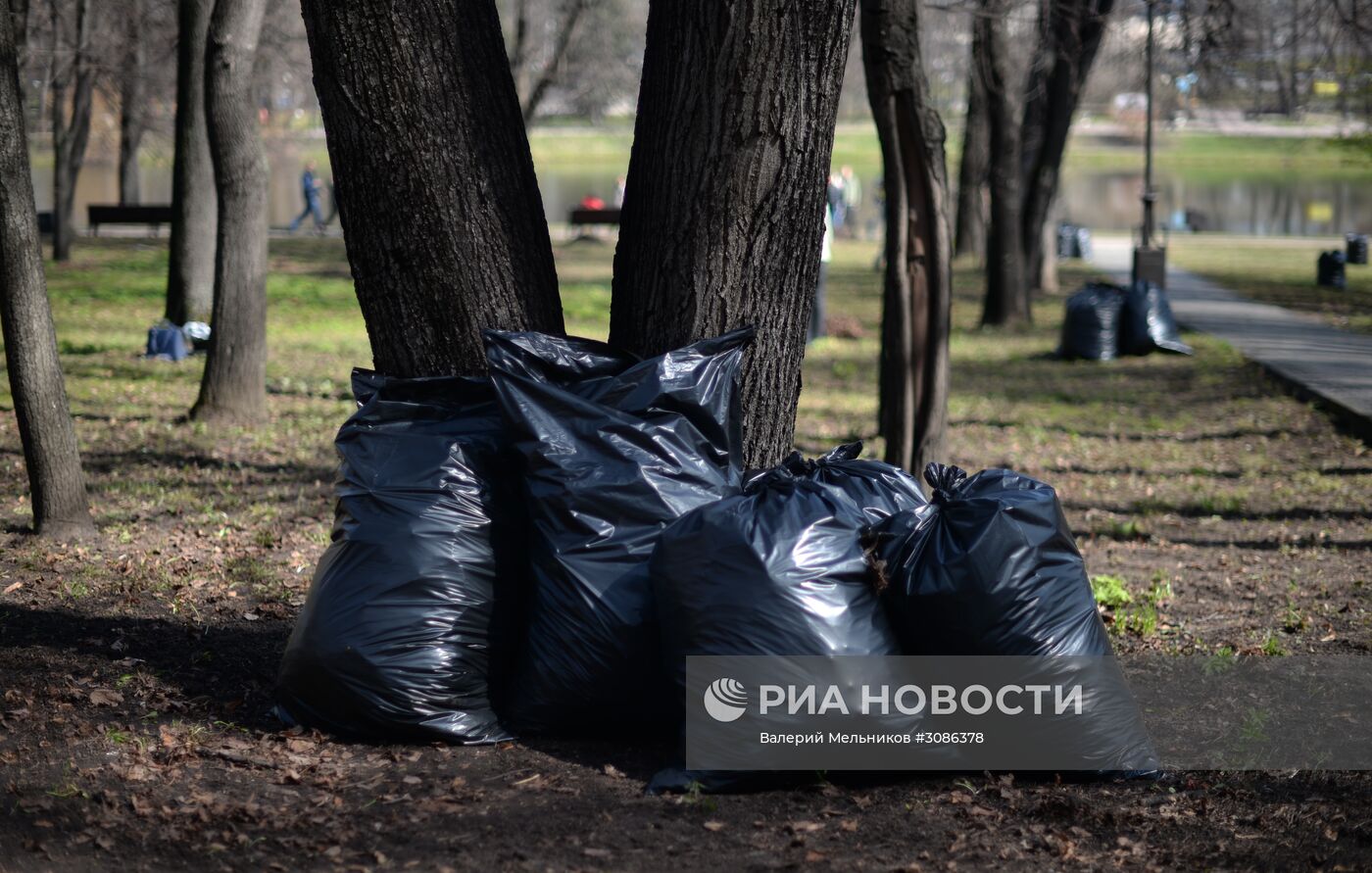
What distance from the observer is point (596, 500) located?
357 centimetres

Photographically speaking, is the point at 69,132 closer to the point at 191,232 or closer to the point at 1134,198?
the point at 191,232

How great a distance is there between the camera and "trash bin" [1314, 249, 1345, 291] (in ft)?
64.3

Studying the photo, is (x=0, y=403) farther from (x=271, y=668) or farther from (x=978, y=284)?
(x=978, y=284)

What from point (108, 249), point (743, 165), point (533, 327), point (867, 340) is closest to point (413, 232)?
point (533, 327)

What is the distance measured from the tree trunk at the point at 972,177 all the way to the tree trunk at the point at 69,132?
45.5 feet

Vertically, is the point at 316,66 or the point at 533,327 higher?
the point at 316,66

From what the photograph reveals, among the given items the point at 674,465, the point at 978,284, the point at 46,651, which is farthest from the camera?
the point at 978,284

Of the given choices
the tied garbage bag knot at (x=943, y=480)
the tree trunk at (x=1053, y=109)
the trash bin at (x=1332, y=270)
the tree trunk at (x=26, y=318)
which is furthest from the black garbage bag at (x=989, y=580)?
the trash bin at (x=1332, y=270)

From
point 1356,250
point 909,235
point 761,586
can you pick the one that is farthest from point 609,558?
point 1356,250

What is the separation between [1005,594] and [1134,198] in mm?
48916

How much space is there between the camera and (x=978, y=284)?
2180 centimetres

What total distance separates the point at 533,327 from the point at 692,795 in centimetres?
156

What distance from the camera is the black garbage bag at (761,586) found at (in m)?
3.31

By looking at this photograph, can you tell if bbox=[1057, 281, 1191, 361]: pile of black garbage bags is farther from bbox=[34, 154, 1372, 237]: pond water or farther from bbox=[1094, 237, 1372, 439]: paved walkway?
bbox=[34, 154, 1372, 237]: pond water
